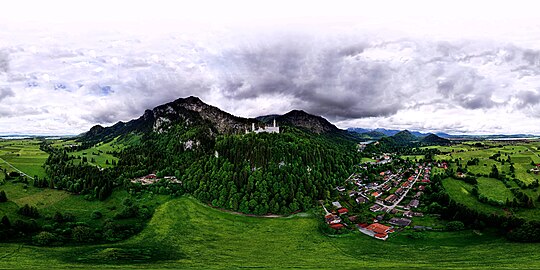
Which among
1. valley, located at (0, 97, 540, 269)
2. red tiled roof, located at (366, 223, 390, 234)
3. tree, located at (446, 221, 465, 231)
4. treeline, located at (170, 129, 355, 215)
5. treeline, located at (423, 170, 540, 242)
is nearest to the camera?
valley, located at (0, 97, 540, 269)

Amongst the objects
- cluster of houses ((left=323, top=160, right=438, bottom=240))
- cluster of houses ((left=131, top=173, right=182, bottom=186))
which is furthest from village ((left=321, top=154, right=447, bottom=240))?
cluster of houses ((left=131, top=173, right=182, bottom=186))

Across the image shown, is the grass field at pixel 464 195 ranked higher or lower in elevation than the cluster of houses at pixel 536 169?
lower

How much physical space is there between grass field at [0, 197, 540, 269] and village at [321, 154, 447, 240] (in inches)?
189

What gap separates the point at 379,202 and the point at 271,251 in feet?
149

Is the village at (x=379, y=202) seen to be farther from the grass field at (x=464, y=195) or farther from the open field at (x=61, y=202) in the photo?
the open field at (x=61, y=202)

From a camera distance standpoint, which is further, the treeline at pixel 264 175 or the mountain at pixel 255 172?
the mountain at pixel 255 172

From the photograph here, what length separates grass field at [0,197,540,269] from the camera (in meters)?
46.5

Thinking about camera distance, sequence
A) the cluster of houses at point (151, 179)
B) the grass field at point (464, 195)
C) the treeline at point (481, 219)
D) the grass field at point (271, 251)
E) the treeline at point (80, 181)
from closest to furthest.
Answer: the grass field at point (271, 251) < the treeline at point (481, 219) < the grass field at point (464, 195) < the treeline at point (80, 181) < the cluster of houses at point (151, 179)

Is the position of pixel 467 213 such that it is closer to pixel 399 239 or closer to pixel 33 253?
pixel 399 239

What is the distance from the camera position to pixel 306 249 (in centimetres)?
5641

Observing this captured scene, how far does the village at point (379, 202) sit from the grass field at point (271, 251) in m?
4.81

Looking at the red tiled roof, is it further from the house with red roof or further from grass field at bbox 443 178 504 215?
grass field at bbox 443 178 504 215

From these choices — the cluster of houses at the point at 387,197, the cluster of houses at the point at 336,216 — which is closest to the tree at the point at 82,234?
the cluster of houses at the point at 336,216

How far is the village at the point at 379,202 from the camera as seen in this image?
67.5 meters
